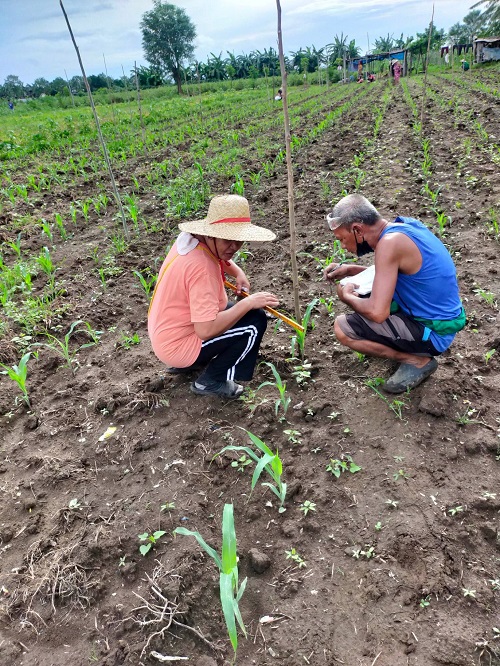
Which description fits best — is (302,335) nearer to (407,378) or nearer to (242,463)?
(407,378)

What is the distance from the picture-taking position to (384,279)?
2.36 m

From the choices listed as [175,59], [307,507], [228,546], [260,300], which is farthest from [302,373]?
[175,59]

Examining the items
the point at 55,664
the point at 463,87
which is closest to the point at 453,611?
the point at 55,664

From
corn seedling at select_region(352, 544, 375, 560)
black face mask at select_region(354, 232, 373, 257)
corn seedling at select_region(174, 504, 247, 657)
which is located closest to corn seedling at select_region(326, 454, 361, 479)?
corn seedling at select_region(352, 544, 375, 560)

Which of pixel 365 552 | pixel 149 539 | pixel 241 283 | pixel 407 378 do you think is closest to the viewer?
pixel 365 552

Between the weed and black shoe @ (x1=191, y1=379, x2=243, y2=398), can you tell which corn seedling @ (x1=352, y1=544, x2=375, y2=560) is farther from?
black shoe @ (x1=191, y1=379, x2=243, y2=398)

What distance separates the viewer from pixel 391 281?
7.73ft

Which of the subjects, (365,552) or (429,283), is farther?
(429,283)

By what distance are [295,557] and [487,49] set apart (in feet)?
103

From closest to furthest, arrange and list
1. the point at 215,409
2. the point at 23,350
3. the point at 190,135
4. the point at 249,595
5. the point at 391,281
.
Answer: the point at 249,595 → the point at 391,281 → the point at 215,409 → the point at 23,350 → the point at 190,135

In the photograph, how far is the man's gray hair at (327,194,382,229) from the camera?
2.35 m

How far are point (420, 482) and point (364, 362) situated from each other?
0.95m

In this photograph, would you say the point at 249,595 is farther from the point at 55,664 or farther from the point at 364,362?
the point at 364,362

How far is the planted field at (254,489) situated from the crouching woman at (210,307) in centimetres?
22
